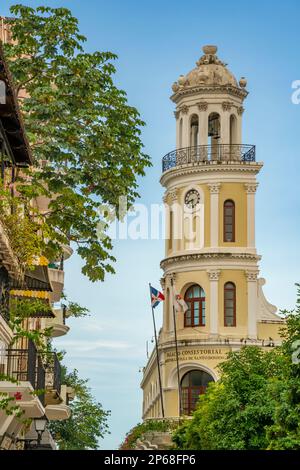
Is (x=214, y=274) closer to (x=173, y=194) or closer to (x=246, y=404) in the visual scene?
(x=173, y=194)

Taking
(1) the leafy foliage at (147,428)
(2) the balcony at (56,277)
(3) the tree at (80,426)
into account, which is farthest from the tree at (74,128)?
(1) the leafy foliage at (147,428)

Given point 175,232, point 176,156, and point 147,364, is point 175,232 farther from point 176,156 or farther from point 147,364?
point 147,364

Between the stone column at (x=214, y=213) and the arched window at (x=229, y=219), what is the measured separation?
0.62 m

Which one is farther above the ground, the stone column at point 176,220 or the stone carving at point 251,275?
the stone column at point 176,220

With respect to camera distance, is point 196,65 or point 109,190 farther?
point 196,65

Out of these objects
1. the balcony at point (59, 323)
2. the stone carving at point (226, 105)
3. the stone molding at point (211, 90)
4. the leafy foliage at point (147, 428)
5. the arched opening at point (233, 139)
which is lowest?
the leafy foliage at point (147, 428)

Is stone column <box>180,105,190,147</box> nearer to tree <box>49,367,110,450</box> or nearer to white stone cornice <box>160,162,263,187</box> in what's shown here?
white stone cornice <box>160,162,263,187</box>

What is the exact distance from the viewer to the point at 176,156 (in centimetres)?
8275

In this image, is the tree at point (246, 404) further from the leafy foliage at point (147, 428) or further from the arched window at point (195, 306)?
the arched window at point (195, 306)

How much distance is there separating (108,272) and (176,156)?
4625 cm

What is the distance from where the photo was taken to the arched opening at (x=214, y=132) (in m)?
81.8
